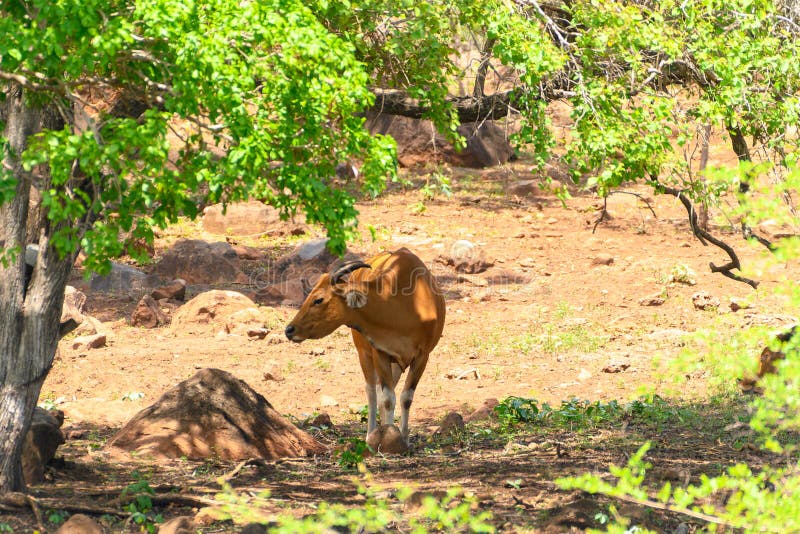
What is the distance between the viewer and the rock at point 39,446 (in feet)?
25.8

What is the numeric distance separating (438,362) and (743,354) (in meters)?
8.99

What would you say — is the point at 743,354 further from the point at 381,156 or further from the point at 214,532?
the point at 214,532

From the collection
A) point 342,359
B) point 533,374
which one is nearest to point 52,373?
point 342,359

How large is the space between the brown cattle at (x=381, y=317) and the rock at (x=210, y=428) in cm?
80

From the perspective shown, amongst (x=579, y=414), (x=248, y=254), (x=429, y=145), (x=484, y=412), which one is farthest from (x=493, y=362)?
(x=429, y=145)

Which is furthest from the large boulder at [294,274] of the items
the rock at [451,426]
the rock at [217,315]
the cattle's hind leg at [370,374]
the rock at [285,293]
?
the rock at [451,426]

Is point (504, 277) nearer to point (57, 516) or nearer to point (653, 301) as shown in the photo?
point (653, 301)

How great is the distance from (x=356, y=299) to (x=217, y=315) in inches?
231

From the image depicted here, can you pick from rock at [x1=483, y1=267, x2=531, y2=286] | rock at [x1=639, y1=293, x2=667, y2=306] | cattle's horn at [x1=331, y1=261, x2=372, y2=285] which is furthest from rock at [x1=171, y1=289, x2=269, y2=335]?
rock at [x1=639, y1=293, x2=667, y2=306]

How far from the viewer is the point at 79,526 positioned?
21.0ft

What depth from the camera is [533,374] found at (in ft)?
42.4

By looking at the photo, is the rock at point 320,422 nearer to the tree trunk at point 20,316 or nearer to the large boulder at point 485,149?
the tree trunk at point 20,316

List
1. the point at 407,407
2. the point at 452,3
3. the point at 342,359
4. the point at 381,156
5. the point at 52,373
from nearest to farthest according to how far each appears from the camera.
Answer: the point at 381,156 → the point at 452,3 → the point at 407,407 → the point at 52,373 → the point at 342,359

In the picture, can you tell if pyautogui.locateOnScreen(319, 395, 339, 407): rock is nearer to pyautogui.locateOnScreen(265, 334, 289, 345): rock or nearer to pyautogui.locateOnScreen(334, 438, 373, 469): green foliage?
pyautogui.locateOnScreen(334, 438, 373, 469): green foliage
